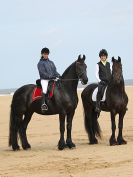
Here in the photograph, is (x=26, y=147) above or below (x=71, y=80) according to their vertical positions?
below

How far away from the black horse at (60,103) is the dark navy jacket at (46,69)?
28 centimetres

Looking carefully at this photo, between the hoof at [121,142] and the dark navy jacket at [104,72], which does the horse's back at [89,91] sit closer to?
the dark navy jacket at [104,72]

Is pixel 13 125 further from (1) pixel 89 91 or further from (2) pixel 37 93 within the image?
(1) pixel 89 91

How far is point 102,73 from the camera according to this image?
12.7 meters

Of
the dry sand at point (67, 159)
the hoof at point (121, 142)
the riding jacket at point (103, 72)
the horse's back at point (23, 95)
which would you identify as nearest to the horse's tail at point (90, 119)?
the dry sand at point (67, 159)

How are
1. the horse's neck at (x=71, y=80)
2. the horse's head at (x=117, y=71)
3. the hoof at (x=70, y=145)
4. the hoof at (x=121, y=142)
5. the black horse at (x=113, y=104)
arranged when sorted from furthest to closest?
the horse's neck at (x=71, y=80) < the hoof at (x=121, y=142) < the hoof at (x=70, y=145) < the black horse at (x=113, y=104) < the horse's head at (x=117, y=71)

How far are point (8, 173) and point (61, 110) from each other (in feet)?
12.0

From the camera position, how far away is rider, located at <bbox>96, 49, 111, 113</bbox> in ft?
41.4

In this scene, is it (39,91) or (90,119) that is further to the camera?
(90,119)

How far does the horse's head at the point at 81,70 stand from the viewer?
1186cm

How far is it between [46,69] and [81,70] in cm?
91

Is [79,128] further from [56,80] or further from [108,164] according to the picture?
[108,164]

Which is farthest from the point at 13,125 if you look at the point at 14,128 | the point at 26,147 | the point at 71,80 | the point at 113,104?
the point at 113,104

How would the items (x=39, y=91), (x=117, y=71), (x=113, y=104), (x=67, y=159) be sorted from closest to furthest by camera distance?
(x=67, y=159) → (x=117, y=71) → (x=113, y=104) → (x=39, y=91)
